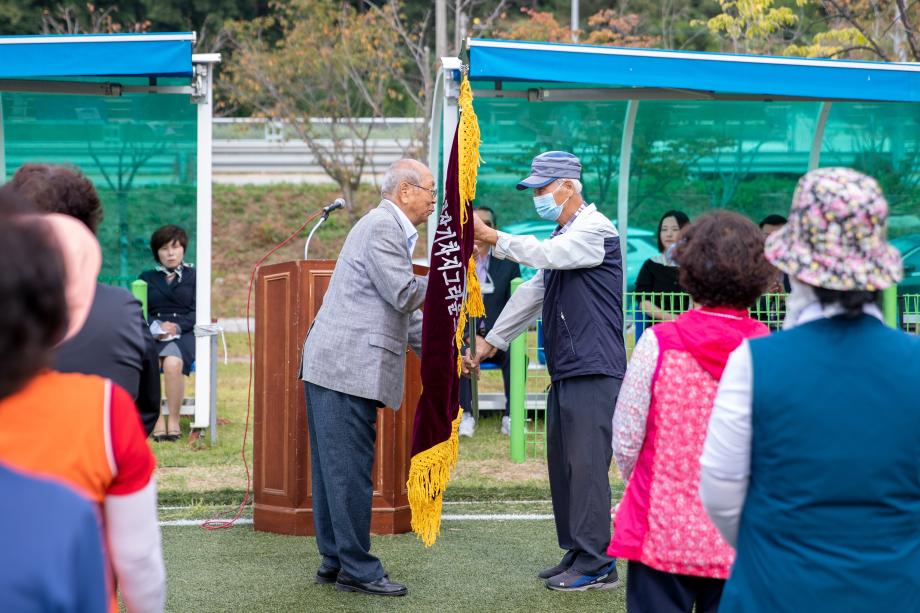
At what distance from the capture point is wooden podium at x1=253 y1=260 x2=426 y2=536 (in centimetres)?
626

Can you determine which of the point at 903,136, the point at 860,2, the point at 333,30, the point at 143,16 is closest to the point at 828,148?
the point at 903,136

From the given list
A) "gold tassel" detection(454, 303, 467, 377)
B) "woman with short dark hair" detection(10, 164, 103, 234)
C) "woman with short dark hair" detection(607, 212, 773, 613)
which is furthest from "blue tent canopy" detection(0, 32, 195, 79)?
"woman with short dark hair" detection(607, 212, 773, 613)

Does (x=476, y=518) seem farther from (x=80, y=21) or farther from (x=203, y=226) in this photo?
(x=80, y=21)

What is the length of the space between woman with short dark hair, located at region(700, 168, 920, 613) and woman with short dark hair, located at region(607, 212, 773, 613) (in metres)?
0.60

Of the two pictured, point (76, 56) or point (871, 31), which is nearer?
point (76, 56)

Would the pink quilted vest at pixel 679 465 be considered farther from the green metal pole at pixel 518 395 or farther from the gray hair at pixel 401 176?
→ the green metal pole at pixel 518 395

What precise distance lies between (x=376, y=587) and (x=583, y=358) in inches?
54.5

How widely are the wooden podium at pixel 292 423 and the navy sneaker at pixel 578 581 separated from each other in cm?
129

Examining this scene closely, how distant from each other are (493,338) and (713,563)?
247 centimetres

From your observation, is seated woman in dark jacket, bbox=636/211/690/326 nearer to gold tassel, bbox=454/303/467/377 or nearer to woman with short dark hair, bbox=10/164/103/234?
gold tassel, bbox=454/303/467/377

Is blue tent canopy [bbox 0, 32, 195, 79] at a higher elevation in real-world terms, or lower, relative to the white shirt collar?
higher

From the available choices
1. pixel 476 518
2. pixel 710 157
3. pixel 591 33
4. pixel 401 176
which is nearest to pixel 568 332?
pixel 401 176

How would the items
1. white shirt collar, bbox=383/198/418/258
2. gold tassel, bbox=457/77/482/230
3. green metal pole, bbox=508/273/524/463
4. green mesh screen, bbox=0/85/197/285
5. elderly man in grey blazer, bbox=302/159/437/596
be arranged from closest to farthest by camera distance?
gold tassel, bbox=457/77/482/230, elderly man in grey blazer, bbox=302/159/437/596, white shirt collar, bbox=383/198/418/258, green metal pole, bbox=508/273/524/463, green mesh screen, bbox=0/85/197/285

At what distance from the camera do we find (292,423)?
6266 mm
